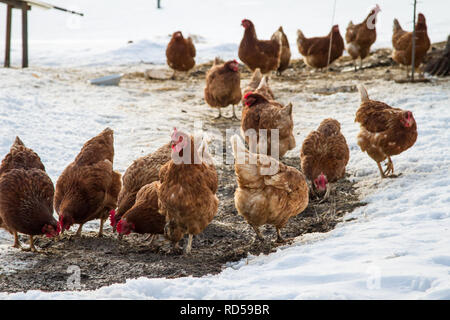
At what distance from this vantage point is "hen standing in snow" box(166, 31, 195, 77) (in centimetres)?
1339

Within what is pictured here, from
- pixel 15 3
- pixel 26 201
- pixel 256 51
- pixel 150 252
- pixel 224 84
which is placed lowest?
pixel 150 252

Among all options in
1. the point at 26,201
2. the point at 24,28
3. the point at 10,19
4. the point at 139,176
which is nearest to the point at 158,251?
the point at 139,176

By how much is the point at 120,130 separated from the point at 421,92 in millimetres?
5973

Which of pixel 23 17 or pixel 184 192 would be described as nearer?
pixel 184 192

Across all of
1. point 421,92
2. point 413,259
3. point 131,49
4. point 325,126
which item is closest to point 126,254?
point 413,259

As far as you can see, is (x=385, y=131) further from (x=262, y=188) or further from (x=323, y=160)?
(x=262, y=188)

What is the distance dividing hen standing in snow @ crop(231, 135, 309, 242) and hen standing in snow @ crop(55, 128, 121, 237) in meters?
1.45

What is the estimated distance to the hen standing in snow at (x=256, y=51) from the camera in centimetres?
1139

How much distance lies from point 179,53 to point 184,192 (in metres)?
9.88

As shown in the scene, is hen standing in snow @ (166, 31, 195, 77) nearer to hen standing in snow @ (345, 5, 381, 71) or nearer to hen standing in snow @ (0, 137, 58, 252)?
hen standing in snow @ (345, 5, 381, 71)

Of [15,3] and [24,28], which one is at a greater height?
[15,3]

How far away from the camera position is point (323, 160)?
5.44m

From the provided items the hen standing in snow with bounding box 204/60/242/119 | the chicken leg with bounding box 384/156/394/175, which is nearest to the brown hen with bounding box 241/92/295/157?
the chicken leg with bounding box 384/156/394/175
